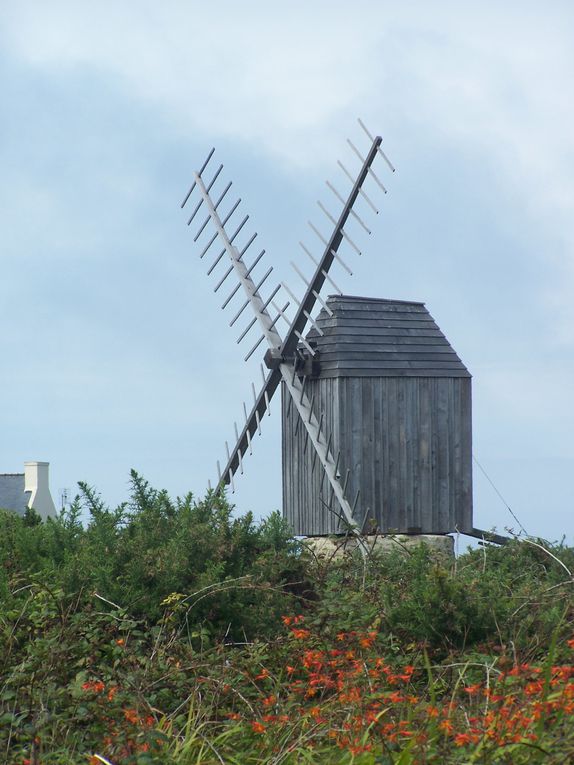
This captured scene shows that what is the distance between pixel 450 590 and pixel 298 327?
8418mm

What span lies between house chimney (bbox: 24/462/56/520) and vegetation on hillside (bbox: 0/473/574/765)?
21.6 metres

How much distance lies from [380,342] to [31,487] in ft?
60.7

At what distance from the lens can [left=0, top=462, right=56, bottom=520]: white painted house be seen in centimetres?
3019

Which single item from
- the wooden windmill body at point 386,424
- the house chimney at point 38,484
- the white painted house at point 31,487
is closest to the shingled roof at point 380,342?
the wooden windmill body at point 386,424

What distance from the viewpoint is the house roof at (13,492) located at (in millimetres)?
29391

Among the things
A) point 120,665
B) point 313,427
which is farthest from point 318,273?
point 120,665

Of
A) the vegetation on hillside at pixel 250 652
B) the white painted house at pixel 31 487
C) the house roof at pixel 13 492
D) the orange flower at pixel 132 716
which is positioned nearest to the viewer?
the vegetation on hillside at pixel 250 652

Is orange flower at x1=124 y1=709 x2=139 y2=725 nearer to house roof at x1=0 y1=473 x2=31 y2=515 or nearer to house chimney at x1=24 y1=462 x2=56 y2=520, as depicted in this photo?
house roof at x1=0 y1=473 x2=31 y2=515

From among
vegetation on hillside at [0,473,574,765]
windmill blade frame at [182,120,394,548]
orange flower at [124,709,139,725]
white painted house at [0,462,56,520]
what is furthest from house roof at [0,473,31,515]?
orange flower at [124,709,139,725]

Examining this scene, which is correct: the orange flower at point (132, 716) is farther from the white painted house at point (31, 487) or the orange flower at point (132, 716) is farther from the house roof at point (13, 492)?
the white painted house at point (31, 487)

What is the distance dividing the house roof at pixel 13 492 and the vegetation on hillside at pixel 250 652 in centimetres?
2044

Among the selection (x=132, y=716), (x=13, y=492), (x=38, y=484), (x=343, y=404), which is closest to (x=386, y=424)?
(x=343, y=404)

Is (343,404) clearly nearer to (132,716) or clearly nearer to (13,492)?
(132,716)

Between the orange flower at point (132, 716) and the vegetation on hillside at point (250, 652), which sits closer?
the vegetation on hillside at point (250, 652)
